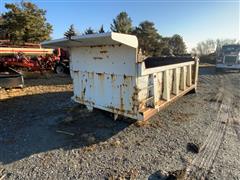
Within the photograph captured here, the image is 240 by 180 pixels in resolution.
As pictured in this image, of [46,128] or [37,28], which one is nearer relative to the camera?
[46,128]

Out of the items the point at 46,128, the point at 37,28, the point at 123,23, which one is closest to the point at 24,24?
the point at 37,28

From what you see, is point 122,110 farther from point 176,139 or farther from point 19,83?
point 19,83

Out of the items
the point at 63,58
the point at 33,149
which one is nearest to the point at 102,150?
the point at 33,149

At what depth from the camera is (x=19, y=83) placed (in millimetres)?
6508

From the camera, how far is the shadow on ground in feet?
9.30

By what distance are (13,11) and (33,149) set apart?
27877 millimetres

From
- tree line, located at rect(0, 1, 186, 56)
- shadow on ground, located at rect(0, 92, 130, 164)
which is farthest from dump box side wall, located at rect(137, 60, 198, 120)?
tree line, located at rect(0, 1, 186, 56)

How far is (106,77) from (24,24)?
26145 mm

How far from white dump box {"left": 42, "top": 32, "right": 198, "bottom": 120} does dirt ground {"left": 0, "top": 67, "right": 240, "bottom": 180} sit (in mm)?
420

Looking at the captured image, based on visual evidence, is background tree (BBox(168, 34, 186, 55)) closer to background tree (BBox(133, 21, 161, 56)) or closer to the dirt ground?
background tree (BBox(133, 21, 161, 56))

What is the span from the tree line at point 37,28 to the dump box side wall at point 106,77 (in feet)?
54.0

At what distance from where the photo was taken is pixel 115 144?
9.48 ft

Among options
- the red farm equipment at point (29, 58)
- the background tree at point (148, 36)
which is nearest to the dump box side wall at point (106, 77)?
the red farm equipment at point (29, 58)

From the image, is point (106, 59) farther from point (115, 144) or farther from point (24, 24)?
point (24, 24)
